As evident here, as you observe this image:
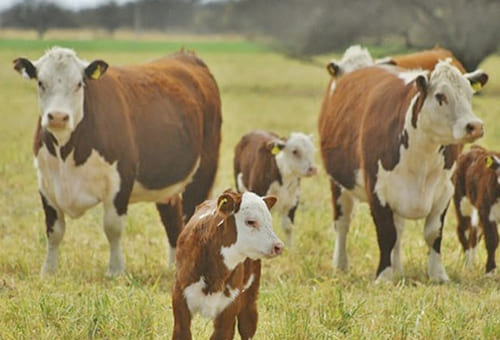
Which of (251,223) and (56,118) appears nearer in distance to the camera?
(251,223)

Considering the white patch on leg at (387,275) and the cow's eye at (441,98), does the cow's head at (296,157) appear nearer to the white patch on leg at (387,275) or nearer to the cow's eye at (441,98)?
the white patch on leg at (387,275)

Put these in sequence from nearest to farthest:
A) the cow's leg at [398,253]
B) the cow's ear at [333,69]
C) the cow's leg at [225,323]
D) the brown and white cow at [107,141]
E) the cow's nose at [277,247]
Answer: the cow's nose at [277,247], the cow's leg at [225,323], the brown and white cow at [107,141], the cow's leg at [398,253], the cow's ear at [333,69]

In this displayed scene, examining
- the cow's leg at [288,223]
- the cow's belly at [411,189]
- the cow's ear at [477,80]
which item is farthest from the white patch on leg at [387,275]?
the cow's leg at [288,223]

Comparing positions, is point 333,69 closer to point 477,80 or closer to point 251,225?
point 477,80

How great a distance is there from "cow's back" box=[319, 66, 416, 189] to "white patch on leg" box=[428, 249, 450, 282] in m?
0.84

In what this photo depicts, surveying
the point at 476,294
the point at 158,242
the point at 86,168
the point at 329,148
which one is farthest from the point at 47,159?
the point at 476,294

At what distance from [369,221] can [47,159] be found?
369 cm

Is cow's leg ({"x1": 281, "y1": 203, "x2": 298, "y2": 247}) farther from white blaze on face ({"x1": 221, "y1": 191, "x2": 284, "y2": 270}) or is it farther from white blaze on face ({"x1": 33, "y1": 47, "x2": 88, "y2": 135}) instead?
white blaze on face ({"x1": 221, "y1": 191, "x2": 284, "y2": 270})

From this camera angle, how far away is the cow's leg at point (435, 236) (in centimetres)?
748

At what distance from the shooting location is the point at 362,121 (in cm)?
794

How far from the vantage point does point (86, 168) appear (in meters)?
7.34

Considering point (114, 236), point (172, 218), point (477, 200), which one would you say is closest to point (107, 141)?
point (114, 236)

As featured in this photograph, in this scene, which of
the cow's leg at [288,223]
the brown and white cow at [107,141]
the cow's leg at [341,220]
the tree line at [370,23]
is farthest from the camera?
the tree line at [370,23]

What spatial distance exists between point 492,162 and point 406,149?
3.15ft
